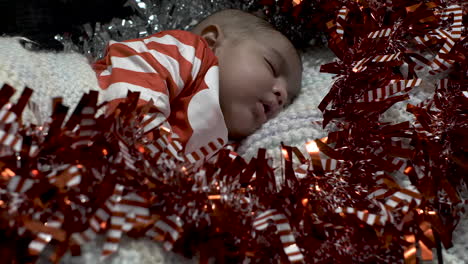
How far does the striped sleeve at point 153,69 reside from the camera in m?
0.69

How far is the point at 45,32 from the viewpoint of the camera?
0.93 metres

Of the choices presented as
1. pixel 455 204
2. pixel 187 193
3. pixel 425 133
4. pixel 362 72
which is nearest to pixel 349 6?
pixel 362 72

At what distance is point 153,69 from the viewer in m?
0.75

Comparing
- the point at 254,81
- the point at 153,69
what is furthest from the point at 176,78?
the point at 254,81

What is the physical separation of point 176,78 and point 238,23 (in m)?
0.31

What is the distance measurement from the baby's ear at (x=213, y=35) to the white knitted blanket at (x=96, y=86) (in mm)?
223

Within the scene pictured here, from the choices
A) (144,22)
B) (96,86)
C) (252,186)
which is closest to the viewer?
(252,186)

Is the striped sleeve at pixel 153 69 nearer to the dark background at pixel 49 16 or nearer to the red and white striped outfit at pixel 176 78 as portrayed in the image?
the red and white striped outfit at pixel 176 78

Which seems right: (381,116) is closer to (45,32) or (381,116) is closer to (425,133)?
(425,133)

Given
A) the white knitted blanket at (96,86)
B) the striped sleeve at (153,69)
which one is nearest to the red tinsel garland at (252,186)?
the white knitted blanket at (96,86)

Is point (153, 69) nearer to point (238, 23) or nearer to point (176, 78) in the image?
point (176, 78)

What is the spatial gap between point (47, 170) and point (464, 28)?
72 cm

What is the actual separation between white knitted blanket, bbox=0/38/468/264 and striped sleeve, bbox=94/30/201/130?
39 mm

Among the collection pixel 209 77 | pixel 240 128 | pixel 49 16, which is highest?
pixel 49 16
